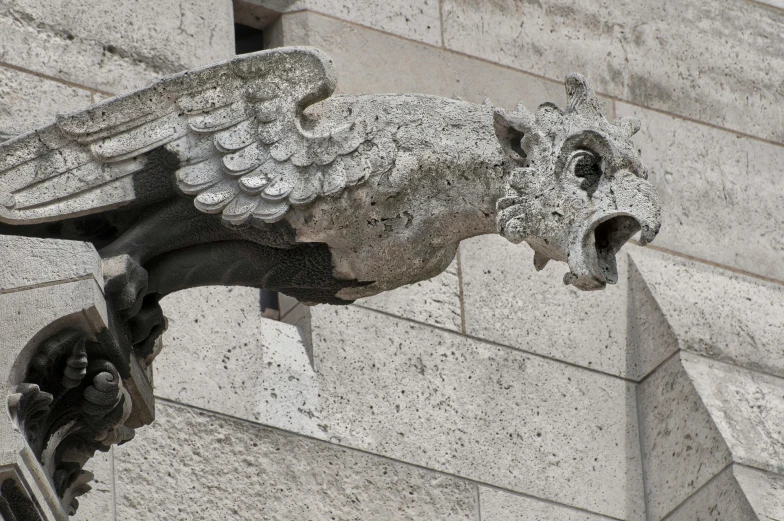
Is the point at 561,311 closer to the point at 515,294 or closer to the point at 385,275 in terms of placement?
the point at 515,294

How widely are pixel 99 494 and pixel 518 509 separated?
3.42 feet

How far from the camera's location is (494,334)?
4852 mm

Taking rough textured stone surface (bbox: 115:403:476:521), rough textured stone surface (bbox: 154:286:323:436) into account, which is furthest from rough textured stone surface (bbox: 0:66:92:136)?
rough textured stone surface (bbox: 115:403:476:521)

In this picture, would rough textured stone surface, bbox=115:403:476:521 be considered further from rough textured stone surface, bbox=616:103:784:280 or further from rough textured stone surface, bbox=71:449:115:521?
rough textured stone surface, bbox=616:103:784:280

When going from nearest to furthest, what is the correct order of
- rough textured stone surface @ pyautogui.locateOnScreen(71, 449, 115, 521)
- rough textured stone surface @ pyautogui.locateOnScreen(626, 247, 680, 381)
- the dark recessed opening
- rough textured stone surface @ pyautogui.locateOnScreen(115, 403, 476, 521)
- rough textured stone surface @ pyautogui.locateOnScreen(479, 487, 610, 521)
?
rough textured stone surface @ pyautogui.locateOnScreen(71, 449, 115, 521) < rough textured stone surface @ pyautogui.locateOnScreen(115, 403, 476, 521) < rough textured stone surface @ pyautogui.locateOnScreen(479, 487, 610, 521) < rough textured stone surface @ pyautogui.locateOnScreen(626, 247, 680, 381) < the dark recessed opening

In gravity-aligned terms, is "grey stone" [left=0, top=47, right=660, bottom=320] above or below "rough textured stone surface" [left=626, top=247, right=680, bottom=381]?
above

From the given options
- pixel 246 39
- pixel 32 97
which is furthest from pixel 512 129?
pixel 246 39

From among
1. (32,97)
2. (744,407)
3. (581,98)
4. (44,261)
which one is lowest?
(744,407)

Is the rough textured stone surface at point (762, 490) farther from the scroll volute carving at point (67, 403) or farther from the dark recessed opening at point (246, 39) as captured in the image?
the scroll volute carving at point (67, 403)

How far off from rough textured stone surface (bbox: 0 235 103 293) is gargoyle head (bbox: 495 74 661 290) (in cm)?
64

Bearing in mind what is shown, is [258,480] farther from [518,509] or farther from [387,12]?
[387,12]

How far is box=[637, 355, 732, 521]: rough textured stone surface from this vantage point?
477 centimetres

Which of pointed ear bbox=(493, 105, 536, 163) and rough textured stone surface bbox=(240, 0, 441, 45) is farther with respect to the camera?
rough textured stone surface bbox=(240, 0, 441, 45)

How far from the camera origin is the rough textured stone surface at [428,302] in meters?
4.74
